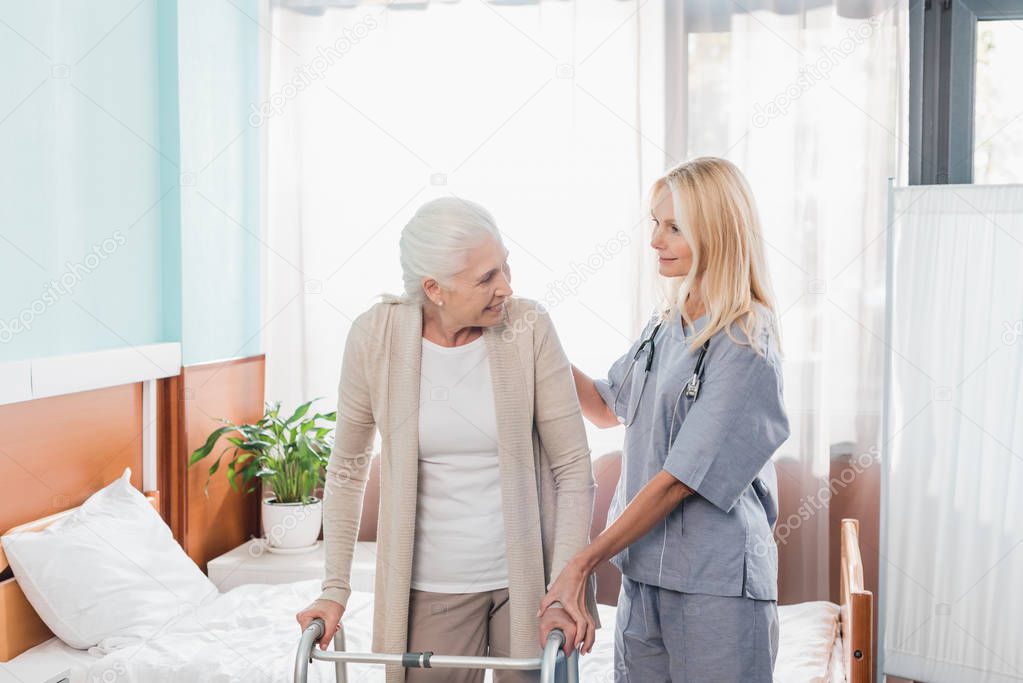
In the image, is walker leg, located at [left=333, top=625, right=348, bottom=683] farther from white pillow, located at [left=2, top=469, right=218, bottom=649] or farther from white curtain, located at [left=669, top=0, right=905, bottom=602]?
white curtain, located at [left=669, top=0, right=905, bottom=602]

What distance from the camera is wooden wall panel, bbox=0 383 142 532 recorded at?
2344 millimetres

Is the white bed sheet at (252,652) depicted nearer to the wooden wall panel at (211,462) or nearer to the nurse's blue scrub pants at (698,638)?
the wooden wall panel at (211,462)

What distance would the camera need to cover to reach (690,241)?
5.51ft

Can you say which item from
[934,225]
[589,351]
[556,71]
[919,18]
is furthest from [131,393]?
[919,18]

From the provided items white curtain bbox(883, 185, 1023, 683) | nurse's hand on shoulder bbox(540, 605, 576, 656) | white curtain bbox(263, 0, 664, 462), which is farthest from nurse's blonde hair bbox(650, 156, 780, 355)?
white curtain bbox(263, 0, 664, 462)

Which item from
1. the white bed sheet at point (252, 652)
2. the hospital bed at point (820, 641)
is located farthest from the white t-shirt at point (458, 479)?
the white bed sheet at point (252, 652)

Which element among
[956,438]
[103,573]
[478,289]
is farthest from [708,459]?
[103,573]

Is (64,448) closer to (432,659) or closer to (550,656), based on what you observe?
(432,659)

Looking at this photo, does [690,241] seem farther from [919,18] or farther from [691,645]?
[919,18]

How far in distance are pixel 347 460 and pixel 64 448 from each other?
123 cm

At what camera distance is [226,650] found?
238 cm

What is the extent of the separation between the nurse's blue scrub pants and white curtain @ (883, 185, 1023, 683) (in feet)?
3.54

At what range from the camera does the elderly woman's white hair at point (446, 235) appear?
1.55 meters

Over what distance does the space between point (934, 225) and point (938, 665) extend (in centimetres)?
Result: 117
